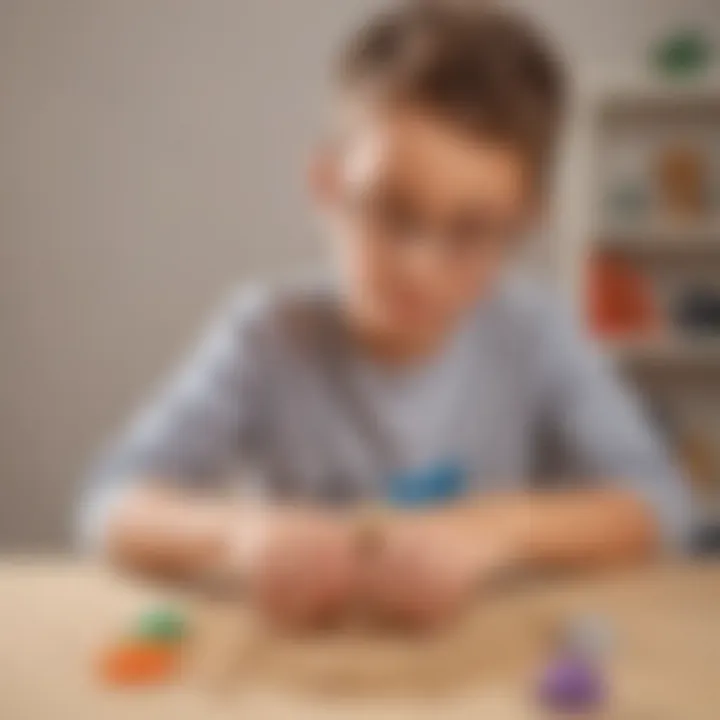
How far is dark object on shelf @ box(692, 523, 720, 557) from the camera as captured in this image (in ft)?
1.44

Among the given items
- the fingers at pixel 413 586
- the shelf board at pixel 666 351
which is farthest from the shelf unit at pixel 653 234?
the fingers at pixel 413 586

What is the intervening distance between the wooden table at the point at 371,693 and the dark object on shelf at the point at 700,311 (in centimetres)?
10

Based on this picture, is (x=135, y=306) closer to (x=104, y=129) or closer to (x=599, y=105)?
(x=104, y=129)

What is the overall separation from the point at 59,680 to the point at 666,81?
0.32m

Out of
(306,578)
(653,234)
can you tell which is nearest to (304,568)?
(306,578)

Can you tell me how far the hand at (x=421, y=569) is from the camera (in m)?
0.39

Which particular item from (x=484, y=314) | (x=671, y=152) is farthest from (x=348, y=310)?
(x=671, y=152)

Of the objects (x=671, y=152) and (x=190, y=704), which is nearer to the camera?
(x=190, y=704)

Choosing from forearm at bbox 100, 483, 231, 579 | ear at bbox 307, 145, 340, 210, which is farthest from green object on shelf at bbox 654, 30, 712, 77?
forearm at bbox 100, 483, 231, 579

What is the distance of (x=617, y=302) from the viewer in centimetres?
43

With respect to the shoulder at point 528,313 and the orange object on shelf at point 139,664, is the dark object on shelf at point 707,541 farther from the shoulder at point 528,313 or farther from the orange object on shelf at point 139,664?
the orange object on shelf at point 139,664

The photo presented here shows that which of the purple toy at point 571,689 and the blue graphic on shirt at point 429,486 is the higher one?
the blue graphic on shirt at point 429,486

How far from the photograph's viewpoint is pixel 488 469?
0.41m

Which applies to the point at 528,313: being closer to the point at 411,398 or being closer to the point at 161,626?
the point at 411,398
